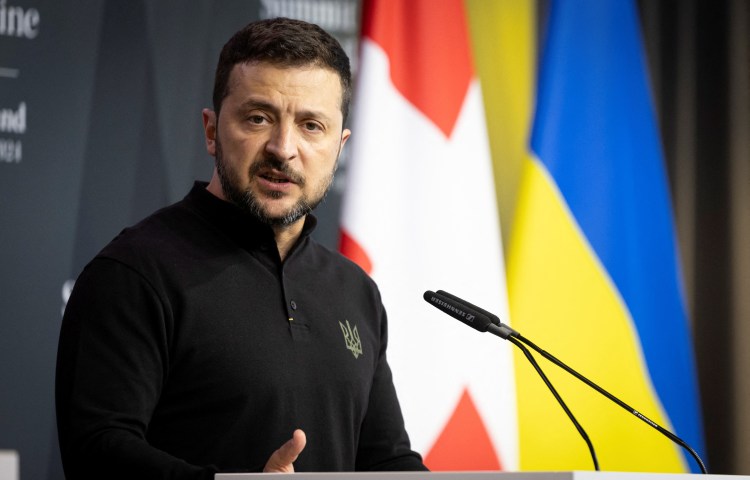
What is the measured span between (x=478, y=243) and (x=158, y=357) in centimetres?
180

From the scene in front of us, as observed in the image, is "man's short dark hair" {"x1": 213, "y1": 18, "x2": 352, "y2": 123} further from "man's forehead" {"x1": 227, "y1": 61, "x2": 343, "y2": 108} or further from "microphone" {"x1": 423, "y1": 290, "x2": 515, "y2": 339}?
"microphone" {"x1": 423, "y1": 290, "x2": 515, "y2": 339}

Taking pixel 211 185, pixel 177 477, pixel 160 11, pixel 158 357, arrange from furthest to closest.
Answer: pixel 160 11
pixel 211 185
pixel 158 357
pixel 177 477

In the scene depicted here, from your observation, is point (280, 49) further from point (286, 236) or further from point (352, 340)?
point (352, 340)

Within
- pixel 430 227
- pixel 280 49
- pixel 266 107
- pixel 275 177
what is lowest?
pixel 430 227

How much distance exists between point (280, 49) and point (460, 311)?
0.62 m

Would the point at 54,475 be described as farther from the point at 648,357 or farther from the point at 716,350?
the point at 716,350

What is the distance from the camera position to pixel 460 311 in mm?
1739

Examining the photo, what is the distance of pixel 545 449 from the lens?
3352 millimetres

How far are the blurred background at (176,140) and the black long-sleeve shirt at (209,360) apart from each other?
3.73 ft

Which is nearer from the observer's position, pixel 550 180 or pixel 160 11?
pixel 160 11

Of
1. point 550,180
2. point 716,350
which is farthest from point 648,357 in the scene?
point 550,180

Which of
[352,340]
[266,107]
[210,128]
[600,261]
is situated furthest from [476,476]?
[600,261]

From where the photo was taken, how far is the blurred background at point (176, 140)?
290 cm

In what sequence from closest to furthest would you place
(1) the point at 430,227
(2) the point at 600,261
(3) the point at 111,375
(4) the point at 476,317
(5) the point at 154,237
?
(3) the point at 111,375
(4) the point at 476,317
(5) the point at 154,237
(1) the point at 430,227
(2) the point at 600,261
